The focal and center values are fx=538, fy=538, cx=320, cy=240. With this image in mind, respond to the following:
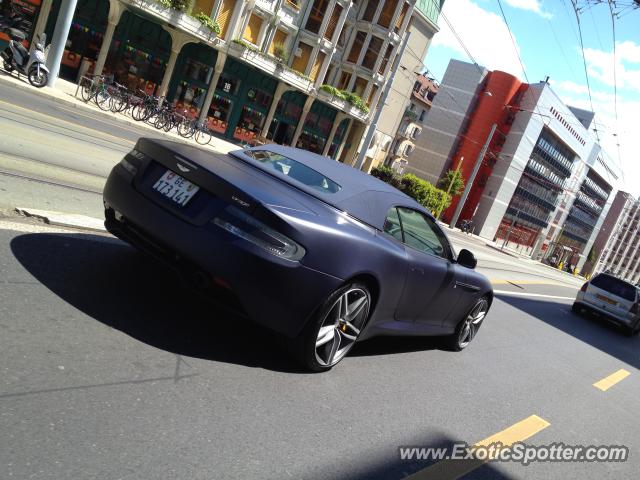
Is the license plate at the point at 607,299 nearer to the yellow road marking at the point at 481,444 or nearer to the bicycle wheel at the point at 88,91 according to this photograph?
the yellow road marking at the point at 481,444

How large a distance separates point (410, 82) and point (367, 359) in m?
47.1

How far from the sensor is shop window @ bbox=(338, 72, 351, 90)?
37.8 metres

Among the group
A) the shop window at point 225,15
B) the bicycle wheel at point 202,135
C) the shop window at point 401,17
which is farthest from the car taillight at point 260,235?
the shop window at point 401,17

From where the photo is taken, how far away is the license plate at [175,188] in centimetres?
347

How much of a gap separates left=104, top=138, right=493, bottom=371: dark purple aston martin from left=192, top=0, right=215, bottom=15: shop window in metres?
26.4

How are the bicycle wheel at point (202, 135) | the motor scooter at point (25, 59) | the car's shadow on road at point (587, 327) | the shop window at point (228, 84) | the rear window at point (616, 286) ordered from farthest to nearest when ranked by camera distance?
1. the shop window at point (228, 84)
2. the bicycle wheel at point (202, 135)
3. the motor scooter at point (25, 59)
4. the rear window at point (616, 286)
5. the car's shadow on road at point (587, 327)

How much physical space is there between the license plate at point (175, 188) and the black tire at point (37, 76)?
50.9ft

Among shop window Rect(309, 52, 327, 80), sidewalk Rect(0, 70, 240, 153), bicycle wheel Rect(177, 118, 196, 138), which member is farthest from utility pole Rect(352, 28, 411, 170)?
shop window Rect(309, 52, 327, 80)

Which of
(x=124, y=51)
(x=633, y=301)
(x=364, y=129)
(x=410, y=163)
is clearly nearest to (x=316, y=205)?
(x=633, y=301)

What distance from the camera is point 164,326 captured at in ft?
12.0

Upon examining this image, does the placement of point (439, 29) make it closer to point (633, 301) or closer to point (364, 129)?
point (364, 129)

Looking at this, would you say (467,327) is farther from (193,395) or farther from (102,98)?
(102,98)

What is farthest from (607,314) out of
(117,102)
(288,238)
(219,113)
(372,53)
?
(372,53)

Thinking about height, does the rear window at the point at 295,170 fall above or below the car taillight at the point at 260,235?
above
